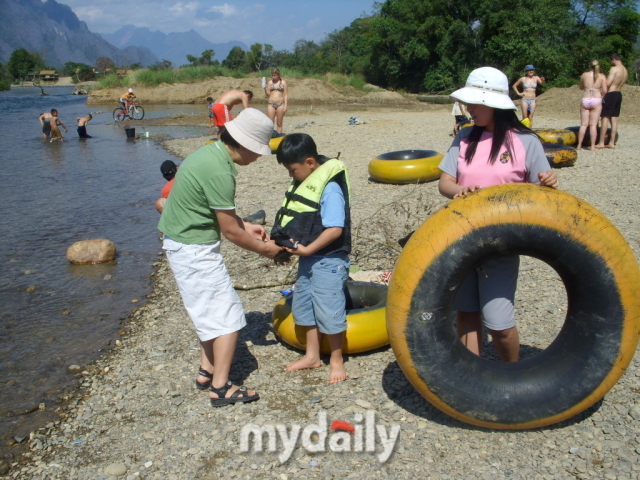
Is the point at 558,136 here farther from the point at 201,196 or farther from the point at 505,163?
the point at 201,196

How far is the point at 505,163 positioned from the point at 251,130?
157cm

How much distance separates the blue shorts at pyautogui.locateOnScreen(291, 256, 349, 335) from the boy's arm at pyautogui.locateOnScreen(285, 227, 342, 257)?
0.18 m

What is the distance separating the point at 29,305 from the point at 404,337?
5.12 metres

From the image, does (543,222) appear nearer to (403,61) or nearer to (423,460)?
(423,460)

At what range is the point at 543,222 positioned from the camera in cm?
302

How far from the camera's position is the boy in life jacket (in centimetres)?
382

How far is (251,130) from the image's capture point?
11.6 ft

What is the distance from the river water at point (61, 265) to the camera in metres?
4.93

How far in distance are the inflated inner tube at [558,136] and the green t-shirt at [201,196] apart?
1126 cm

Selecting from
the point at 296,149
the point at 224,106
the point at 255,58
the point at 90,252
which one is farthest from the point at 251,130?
the point at 255,58

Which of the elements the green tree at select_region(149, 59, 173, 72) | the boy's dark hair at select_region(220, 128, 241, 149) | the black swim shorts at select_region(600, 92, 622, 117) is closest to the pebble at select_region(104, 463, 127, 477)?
the boy's dark hair at select_region(220, 128, 241, 149)

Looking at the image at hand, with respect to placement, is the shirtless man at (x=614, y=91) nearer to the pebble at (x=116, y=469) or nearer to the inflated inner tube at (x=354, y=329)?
the inflated inner tube at (x=354, y=329)

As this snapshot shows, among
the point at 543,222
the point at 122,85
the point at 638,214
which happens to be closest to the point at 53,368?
the point at 543,222

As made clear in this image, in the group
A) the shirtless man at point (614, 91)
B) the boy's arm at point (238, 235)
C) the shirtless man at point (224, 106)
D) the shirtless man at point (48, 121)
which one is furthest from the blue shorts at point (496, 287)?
the shirtless man at point (48, 121)
